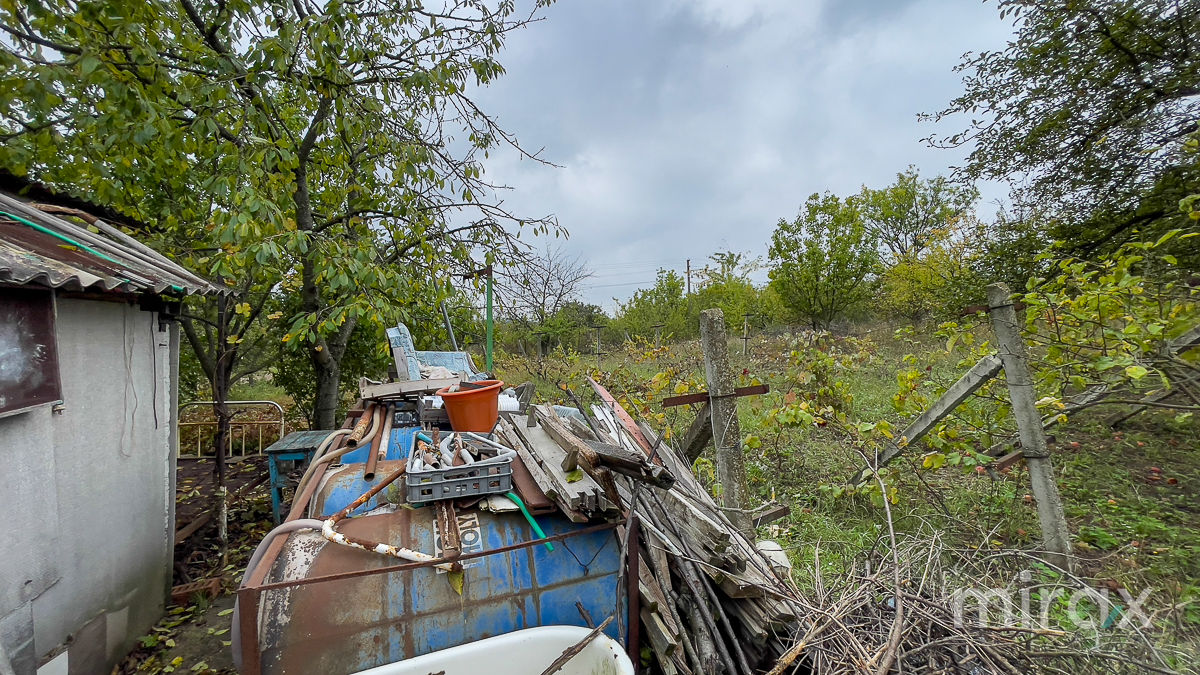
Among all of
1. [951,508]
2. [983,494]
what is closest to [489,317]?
[951,508]

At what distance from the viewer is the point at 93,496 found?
8.93 ft

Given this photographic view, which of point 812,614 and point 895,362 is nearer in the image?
point 812,614

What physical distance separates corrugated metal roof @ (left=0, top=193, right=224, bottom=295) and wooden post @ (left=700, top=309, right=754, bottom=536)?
137 inches

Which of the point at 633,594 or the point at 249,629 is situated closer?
the point at 249,629

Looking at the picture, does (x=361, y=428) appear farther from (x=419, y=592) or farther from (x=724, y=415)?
(x=724, y=415)

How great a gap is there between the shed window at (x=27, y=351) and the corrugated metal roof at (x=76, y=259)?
15 centimetres

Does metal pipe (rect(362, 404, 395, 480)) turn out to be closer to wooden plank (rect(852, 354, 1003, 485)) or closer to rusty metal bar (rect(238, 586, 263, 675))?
rusty metal bar (rect(238, 586, 263, 675))

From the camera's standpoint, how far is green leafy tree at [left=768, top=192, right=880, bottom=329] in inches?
525

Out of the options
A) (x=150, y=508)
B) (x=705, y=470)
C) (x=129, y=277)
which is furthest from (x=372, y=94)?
(x=705, y=470)

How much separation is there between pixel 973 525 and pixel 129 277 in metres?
6.25

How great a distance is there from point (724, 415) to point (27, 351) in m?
3.85

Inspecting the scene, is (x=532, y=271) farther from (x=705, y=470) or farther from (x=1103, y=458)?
(x=1103, y=458)

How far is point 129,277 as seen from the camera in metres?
2.79

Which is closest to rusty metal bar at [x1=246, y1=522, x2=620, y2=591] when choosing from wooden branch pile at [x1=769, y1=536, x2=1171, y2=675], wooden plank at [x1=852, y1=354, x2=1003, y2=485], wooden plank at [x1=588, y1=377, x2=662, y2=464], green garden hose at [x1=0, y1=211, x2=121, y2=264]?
wooden branch pile at [x1=769, y1=536, x2=1171, y2=675]
